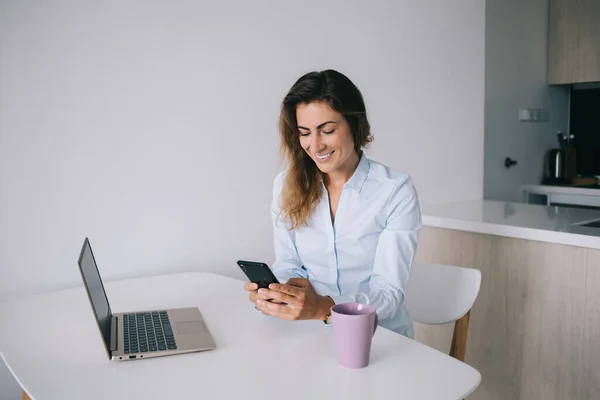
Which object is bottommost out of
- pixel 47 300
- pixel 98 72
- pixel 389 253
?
pixel 47 300

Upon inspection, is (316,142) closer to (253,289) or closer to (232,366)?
(253,289)

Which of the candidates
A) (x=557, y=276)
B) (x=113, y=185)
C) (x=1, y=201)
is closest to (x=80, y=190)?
(x=113, y=185)

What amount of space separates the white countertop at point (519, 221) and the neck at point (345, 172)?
0.83 metres

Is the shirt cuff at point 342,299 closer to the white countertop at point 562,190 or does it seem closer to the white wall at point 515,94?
the white wall at point 515,94

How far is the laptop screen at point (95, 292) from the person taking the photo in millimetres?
1067

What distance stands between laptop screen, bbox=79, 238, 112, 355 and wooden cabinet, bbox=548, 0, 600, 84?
10.5 ft

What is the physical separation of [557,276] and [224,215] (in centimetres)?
121

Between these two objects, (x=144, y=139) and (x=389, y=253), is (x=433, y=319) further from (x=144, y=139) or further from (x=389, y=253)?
(x=144, y=139)

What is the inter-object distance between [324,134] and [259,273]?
0.46 metres

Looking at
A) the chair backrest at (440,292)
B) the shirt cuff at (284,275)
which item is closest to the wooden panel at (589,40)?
the chair backrest at (440,292)

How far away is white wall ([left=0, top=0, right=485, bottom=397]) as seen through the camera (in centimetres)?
160

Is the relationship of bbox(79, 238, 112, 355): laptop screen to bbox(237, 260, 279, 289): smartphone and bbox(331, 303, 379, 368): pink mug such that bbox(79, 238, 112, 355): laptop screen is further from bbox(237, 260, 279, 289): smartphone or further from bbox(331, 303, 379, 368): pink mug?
bbox(331, 303, 379, 368): pink mug

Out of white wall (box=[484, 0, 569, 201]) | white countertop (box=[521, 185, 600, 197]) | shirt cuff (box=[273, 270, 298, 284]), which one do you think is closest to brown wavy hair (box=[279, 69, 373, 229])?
shirt cuff (box=[273, 270, 298, 284])

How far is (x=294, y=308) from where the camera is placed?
117 cm
